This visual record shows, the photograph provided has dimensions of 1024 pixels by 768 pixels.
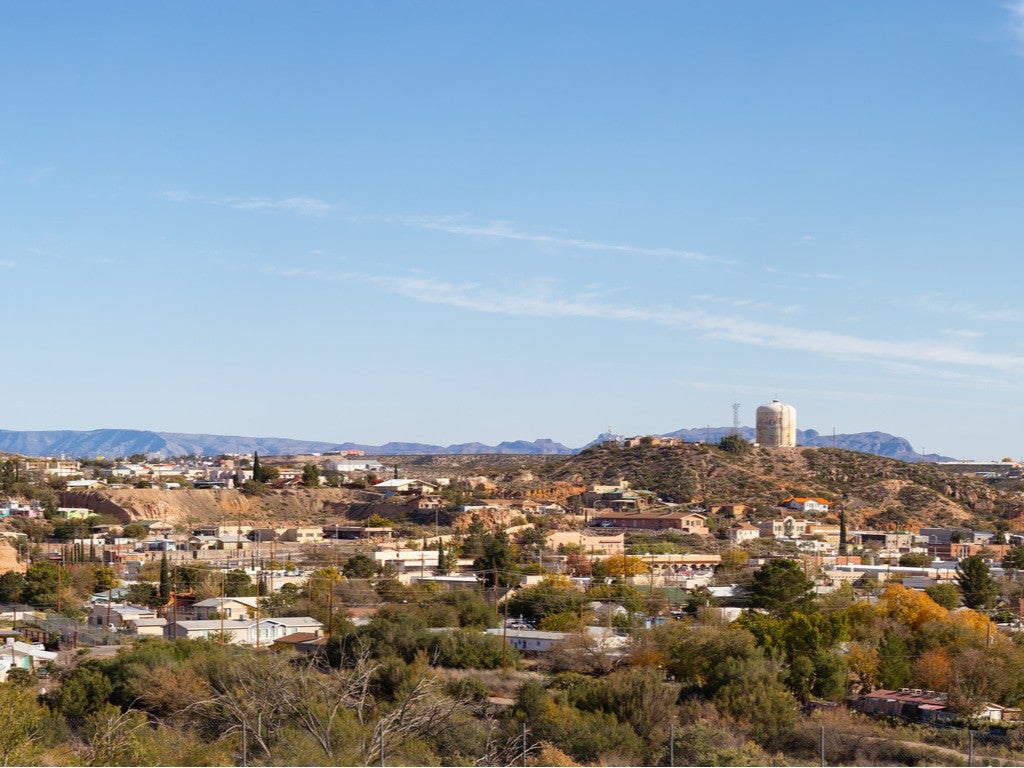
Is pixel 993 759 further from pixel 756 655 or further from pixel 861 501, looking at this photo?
pixel 861 501

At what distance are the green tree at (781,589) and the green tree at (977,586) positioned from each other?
7.74 m

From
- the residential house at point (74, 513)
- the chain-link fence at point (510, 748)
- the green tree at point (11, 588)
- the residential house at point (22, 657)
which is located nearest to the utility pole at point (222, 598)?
the residential house at point (22, 657)

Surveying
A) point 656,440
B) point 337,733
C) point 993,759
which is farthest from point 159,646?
point 656,440

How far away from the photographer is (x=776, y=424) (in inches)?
3962

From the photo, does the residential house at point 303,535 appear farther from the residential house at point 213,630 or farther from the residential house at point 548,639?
the residential house at point 548,639

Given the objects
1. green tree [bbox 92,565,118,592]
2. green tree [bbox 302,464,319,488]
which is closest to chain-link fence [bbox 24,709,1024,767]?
green tree [bbox 92,565,118,592]

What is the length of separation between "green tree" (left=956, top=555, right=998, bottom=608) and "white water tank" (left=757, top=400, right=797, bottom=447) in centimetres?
5383

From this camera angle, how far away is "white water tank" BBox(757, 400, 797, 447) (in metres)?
100

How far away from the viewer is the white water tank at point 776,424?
100 meters

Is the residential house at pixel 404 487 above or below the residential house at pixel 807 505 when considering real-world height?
above

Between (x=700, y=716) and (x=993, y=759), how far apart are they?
19.1 ft

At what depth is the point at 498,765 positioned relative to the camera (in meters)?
20.1

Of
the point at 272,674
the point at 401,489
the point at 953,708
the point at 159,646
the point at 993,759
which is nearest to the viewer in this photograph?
the point at 993,759

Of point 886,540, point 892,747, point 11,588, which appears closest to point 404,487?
point 886,540
